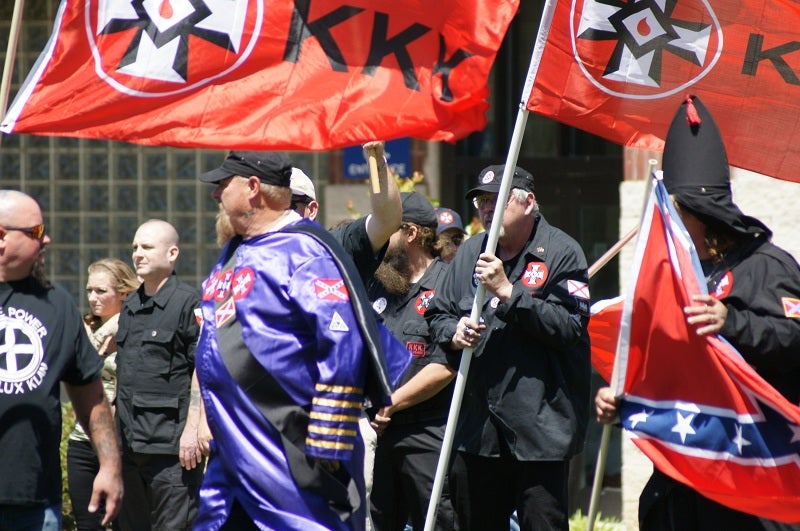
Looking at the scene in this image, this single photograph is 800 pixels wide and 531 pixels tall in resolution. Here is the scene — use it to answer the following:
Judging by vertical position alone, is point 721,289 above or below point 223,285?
above

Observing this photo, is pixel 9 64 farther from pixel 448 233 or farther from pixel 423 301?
pixel 448 233

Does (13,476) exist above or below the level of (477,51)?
below

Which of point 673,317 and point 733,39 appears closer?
point 673,317

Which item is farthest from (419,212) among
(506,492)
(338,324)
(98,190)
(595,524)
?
(98,190)

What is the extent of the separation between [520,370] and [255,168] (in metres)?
1.54

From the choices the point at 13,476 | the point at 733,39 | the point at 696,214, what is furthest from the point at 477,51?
the point at 13,476

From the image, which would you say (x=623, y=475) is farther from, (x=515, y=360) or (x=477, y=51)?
(x=477, y=51)

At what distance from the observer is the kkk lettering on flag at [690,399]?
4.52 metres

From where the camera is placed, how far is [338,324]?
479 cm

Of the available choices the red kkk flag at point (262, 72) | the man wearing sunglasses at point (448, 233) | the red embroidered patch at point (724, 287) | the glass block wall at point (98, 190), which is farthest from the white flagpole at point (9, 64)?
the glass block wall at point (98, 190)

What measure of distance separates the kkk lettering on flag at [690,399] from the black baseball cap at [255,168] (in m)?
1.39

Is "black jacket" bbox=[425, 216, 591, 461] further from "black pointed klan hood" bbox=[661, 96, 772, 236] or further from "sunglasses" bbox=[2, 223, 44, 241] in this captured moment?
"sunglasses" bbox=[2, 223, 44, 241]

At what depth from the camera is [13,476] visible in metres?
4.90

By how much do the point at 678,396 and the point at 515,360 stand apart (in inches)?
51.4
